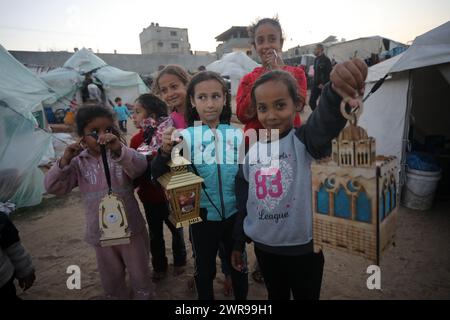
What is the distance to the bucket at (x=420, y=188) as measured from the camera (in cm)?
428

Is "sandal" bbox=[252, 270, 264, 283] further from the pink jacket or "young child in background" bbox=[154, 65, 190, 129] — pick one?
"young child in background" bbox=[154, 65, 190, 129]

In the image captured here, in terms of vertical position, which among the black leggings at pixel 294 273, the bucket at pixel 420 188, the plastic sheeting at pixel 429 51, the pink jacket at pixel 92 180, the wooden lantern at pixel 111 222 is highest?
the plastic sheeting at pixel 429 51

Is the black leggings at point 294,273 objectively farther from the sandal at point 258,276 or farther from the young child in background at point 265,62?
the sandal at point 258,276

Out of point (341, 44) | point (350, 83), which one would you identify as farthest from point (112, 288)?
point (341, 44)

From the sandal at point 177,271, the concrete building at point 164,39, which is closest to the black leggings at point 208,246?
the sandal at point 177,271

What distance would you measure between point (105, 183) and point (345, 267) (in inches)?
113

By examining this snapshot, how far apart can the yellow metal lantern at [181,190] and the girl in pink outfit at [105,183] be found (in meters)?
0.54

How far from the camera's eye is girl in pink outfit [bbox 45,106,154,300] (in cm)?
200

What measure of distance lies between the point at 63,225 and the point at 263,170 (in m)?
4.76

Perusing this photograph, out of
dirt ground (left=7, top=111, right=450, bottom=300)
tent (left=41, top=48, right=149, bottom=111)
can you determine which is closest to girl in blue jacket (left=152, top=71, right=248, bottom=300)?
dirt ground (left=7, top=111, right=450, bottom=300)

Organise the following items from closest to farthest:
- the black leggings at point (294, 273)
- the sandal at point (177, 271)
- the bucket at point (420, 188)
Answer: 1. the black leggings at point (294, 273)
2. the sandal at point (177, 271)
3. the bucket at point (420, 188)

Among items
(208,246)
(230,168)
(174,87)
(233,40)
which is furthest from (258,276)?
(233,40)

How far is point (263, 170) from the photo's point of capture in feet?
5.27

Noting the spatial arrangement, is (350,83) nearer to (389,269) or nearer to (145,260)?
(145,260)
